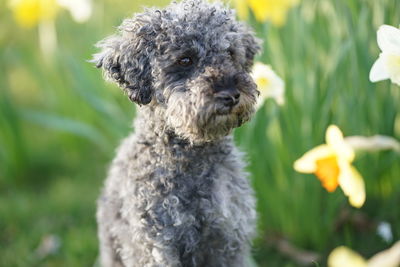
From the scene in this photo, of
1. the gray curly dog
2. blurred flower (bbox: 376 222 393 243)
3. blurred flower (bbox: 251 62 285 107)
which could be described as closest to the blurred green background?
blurred flower (bbox: 376 222 393 243)

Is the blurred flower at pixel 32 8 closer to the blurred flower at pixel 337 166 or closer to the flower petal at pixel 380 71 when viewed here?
the flower petal at pixel 380 71

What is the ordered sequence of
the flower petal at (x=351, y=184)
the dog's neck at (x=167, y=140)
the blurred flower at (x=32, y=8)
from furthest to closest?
the blurred flower at (x=32, y=8), the dog's neck at (x=167, y=140), the flower petal at (x=351, y=184)

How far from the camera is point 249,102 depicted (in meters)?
2.49

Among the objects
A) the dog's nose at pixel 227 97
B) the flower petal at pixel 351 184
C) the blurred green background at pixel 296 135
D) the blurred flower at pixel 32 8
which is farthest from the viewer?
the blurred flower at pixel 32 8

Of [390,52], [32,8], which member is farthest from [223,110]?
[32,8]

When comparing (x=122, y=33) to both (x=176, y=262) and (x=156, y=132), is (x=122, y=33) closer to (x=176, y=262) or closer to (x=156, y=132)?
(x=156, y=132)

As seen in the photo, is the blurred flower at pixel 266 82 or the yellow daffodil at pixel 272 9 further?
the yellow daffodil at pixel 272 9

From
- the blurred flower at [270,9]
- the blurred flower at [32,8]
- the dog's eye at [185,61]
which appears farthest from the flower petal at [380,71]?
the blurred flower at [32,8]

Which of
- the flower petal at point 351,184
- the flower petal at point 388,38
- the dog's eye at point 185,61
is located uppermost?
the dog's eye at point 185,61

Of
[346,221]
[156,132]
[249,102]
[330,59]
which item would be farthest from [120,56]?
[346,221]

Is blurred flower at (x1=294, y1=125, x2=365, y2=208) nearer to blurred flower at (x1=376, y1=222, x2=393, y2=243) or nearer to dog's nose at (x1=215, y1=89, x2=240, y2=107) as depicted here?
dog's nose at (x1=215, y1=89, x2=240, y2=107)

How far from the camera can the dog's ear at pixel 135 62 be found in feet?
8.67

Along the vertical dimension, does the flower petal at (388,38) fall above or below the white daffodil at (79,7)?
below

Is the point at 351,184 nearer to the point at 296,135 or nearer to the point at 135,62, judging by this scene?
the point at 135,62
